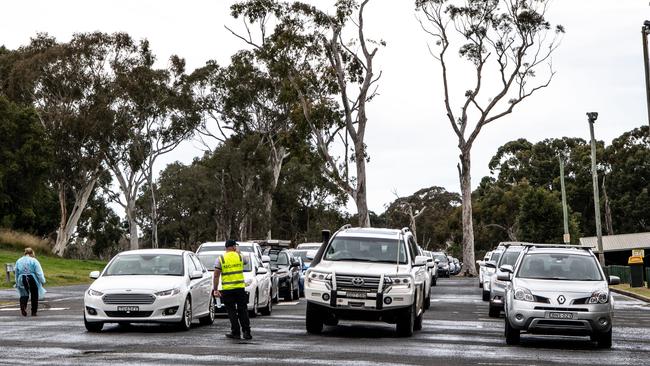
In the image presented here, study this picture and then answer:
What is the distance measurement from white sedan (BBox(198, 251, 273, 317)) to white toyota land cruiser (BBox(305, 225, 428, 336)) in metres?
4.97

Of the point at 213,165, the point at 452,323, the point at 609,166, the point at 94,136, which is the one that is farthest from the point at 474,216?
the point at 452,323

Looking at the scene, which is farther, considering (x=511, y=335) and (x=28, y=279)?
(x=28, y=279)

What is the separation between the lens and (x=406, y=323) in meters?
19.5

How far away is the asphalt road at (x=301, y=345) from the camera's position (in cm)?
1501

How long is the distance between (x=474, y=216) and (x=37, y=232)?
40.1 metres

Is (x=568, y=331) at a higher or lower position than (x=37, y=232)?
lower

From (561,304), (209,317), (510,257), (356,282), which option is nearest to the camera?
(561,304)

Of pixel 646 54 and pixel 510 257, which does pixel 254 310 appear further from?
pixel 646 54

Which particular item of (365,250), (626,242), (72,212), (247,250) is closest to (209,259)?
(247,250)

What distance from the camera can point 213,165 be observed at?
79688mm

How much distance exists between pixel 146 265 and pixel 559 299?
771 cm

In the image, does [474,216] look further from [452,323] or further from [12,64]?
[452,323]

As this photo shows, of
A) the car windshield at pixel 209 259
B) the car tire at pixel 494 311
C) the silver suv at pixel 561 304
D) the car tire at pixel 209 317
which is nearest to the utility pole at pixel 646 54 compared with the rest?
the car tire at pixel 494 311

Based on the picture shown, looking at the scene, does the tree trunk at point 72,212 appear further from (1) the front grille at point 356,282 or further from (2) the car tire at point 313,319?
(1) the front grille at point 356,282
